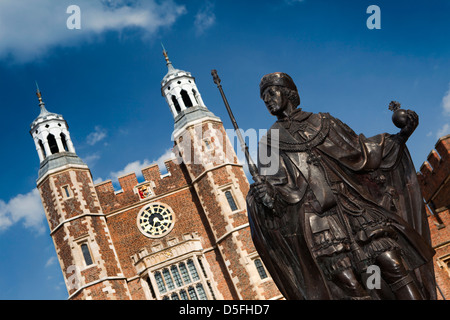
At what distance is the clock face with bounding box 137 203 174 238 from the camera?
2514 centimetres

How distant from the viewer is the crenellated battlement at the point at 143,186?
25.7 meters

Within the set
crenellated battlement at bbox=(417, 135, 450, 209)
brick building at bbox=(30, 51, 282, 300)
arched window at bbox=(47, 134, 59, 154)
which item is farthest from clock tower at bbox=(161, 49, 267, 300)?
crenellated battlement at bbox=(417, 135, 450, 209)

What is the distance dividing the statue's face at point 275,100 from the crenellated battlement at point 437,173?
16348 mm

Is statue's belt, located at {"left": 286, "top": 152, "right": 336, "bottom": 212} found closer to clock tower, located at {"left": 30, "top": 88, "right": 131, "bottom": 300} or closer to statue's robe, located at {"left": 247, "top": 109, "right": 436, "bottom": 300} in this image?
statue's robe, located at {"left": 247, "top": 109, "right": 436, "bottom": 300}

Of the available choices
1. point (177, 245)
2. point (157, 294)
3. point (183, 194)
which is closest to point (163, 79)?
point (183, 194)

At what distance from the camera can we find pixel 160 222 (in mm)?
25375

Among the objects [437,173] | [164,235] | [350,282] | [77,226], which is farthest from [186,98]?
[350,282]

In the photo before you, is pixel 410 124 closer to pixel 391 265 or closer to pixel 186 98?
pixel 391 265

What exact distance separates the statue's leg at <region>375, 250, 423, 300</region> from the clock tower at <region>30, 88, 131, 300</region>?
1964 centimetres

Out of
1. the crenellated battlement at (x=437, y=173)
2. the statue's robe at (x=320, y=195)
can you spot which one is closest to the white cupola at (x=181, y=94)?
the crenellated battlement at (x=437, y=173)

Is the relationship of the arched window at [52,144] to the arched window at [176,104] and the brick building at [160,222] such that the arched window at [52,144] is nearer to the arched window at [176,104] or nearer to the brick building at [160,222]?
the brick building at [160,222]

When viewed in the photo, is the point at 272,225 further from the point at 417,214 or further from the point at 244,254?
the point at 244,254

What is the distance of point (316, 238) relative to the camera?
4316 millimetres

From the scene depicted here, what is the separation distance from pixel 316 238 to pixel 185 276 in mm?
20076
